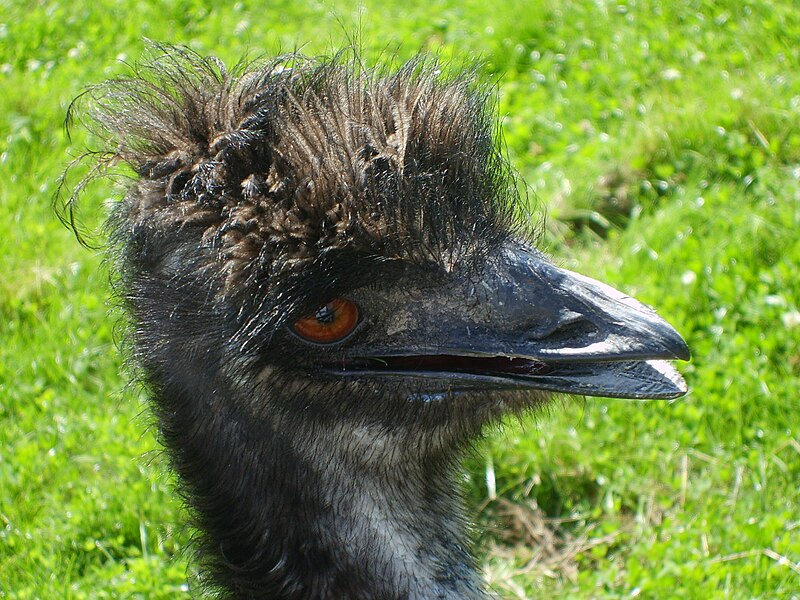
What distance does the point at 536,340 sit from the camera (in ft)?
8.34

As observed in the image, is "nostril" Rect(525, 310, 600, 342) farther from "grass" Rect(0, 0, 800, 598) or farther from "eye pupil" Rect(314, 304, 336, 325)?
"grass" Rect(0, 0, 800, 598)

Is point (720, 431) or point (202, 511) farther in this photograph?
point (720, 431)

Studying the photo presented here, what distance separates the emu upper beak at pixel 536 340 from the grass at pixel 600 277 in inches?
26.6

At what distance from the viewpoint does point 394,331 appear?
2609 mm

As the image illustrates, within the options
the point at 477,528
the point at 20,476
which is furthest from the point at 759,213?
the point at 20,476

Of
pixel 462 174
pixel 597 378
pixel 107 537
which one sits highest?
pixel 462 174

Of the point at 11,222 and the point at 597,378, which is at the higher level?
the point at 597,378

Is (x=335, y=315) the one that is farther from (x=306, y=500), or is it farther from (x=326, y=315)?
(x=306, y=500)

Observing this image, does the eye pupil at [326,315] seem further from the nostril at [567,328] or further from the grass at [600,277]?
the grass at [600,277]

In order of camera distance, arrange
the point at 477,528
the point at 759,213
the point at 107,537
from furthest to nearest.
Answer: the point at 759,213 → the point at 107,537 → the point at 477,528

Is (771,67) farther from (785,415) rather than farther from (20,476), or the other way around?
(20,476)

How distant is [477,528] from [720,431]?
4.17 ft

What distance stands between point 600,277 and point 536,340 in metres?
2.45

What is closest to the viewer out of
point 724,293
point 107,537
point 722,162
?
point 107,537
